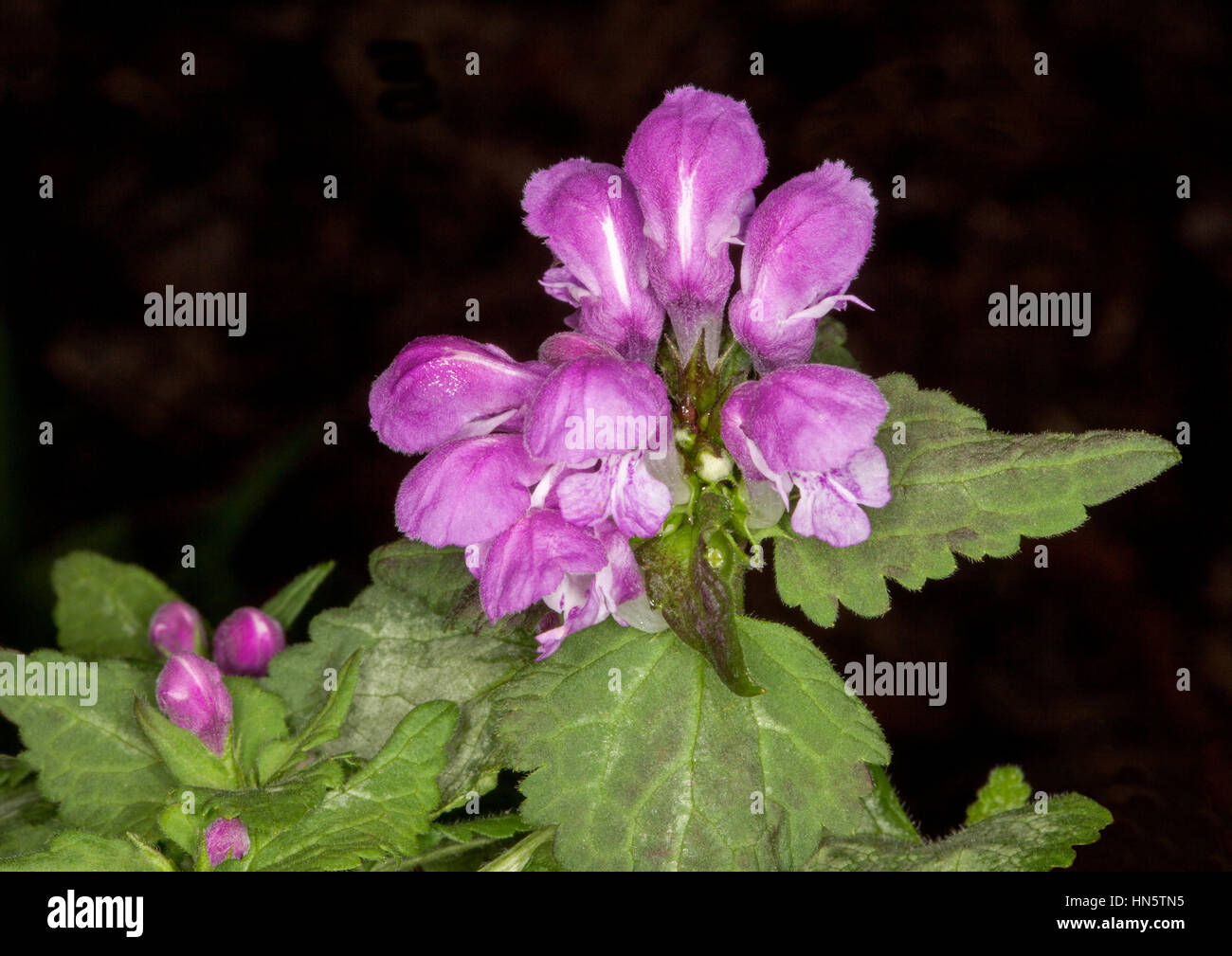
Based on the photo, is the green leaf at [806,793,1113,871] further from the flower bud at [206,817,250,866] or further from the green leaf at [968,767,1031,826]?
the flower bud at [206,817,250,866]

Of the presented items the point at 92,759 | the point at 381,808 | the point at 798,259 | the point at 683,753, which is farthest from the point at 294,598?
the point at 798,259

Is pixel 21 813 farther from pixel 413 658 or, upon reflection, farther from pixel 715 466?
pixel 715 466

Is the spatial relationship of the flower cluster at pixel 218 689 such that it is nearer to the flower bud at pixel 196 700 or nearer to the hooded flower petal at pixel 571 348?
the flower bud at pixel 196 700

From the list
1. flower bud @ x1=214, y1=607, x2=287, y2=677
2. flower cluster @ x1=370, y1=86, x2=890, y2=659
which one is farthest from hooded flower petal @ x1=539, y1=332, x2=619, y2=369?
flower bud @ x1=214, y1=607, x2=287, y2=677

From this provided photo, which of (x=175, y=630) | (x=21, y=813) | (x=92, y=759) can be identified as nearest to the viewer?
(x=92, y=759)

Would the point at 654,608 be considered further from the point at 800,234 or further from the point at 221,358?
the point at 221,358

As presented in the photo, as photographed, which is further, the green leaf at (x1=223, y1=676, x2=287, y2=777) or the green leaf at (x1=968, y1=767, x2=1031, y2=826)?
the green leaf at (x1=968, y1=767, x2=1031, y2=826)
